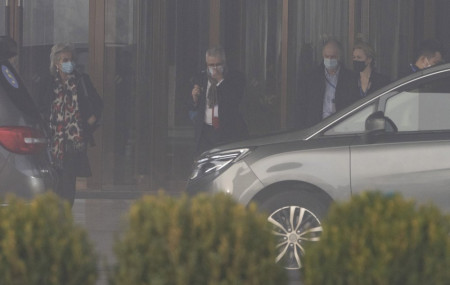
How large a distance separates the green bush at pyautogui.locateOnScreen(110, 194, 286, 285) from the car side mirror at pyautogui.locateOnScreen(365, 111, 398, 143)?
3.89 meters

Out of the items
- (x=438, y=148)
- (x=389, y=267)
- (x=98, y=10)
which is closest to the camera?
(x=389, y=267)

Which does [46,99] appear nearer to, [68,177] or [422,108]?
[68,177]

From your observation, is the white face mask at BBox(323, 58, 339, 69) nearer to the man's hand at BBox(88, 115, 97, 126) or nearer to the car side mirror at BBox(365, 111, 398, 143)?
the man's hand at BBox(88, 115, 97, 126)

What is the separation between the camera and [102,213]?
13531 millimetres

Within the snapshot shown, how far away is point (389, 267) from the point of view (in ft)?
15.7

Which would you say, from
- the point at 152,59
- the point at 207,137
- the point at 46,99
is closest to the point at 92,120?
the point at 46,99

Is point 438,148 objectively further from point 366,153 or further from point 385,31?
point 385,31

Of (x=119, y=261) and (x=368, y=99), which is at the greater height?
(x=368, y=99)

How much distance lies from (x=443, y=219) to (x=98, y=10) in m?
11.3

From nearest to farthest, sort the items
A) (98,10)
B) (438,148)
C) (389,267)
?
(389,267) → (438,148) → (98,10)

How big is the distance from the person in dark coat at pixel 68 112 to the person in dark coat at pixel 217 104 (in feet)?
3.33

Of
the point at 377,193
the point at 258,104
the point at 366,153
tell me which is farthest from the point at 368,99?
the point at 258,104

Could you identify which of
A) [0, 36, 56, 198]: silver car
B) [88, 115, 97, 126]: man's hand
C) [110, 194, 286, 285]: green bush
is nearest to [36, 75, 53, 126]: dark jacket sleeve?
[88, 115, 97, 126]: man's hand

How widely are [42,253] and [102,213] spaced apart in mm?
8644
